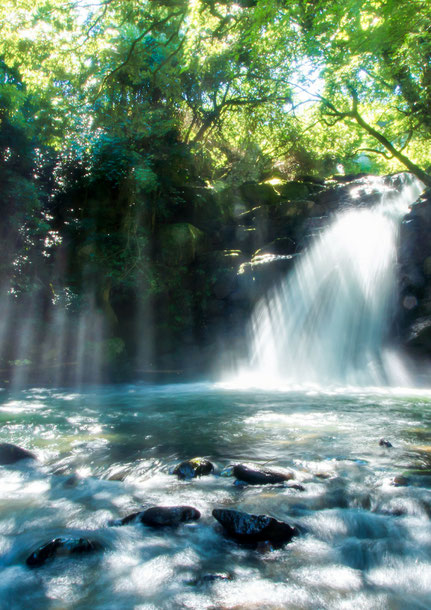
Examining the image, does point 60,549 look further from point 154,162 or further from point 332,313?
point 154,162

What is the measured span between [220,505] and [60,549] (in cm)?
122

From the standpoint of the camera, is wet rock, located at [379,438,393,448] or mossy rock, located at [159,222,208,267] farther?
mossy rock, located at [159,222,208,267]

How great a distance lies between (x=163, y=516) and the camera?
9.83 ft

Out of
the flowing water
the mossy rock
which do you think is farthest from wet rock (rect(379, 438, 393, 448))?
the mossy rock

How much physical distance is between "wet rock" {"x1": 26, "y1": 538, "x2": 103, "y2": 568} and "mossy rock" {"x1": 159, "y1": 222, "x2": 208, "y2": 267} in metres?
13.2

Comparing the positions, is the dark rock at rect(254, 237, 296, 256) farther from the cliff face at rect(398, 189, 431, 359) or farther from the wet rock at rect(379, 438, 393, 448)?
the wet rock at rect(379, 438, 393, 448)

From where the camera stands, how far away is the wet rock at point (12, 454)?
452 centimetres

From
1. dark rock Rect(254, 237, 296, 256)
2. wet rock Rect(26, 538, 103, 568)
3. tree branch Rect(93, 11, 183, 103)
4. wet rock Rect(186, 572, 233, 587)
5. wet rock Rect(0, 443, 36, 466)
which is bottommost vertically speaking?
wet rock Rect(186, 572, 233, 587)

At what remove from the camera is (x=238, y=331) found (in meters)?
14.7

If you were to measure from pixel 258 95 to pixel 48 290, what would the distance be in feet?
40.6

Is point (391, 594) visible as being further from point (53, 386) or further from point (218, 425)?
point (53, 386)

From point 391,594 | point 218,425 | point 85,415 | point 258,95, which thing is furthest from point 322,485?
point 258,95

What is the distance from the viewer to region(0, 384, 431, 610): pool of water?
222cm

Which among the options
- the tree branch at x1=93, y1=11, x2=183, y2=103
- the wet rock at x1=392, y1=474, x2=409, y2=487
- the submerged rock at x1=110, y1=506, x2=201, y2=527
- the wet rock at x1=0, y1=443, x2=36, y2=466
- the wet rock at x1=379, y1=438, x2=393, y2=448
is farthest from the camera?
the tree branch at x1=93, y1=11, x2=183, y2=103
